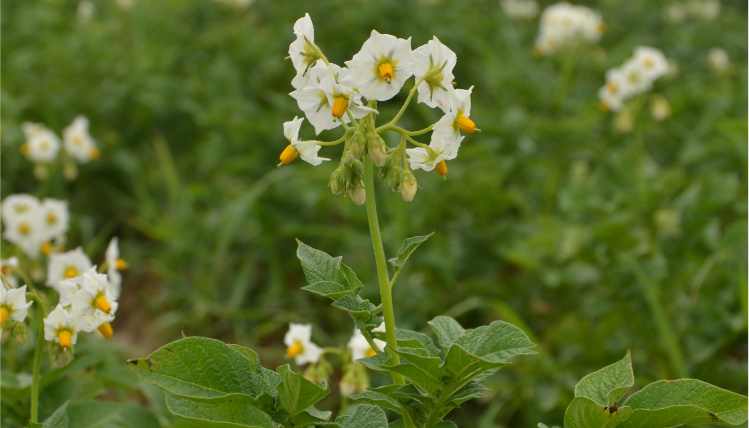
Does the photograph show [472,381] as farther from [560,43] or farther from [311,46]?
[560,43]

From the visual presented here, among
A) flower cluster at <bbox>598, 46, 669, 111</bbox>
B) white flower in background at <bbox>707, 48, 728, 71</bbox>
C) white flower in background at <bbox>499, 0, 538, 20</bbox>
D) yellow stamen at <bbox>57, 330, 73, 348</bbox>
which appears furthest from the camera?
white flower in background at <bbox>499, 0, 538, 20</bbox>

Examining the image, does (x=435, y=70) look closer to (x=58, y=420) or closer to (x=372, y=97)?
(x=372, y=97)

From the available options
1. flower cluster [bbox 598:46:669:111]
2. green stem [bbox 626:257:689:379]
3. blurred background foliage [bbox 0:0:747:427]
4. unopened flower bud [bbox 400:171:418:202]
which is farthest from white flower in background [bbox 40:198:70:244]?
flower cluster [bbox 598:46:669:111]

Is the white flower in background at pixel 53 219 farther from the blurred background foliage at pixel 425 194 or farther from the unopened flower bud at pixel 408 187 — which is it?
the unopened flower bud at pixel 408 187

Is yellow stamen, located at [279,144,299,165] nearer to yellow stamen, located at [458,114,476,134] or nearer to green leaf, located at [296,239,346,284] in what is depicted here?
green leaf, located at [296,239,346,284]

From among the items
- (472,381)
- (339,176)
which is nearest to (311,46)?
(339,176)

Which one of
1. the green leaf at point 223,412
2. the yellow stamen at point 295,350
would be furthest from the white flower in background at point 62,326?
the yellow stamen at point 295,350
